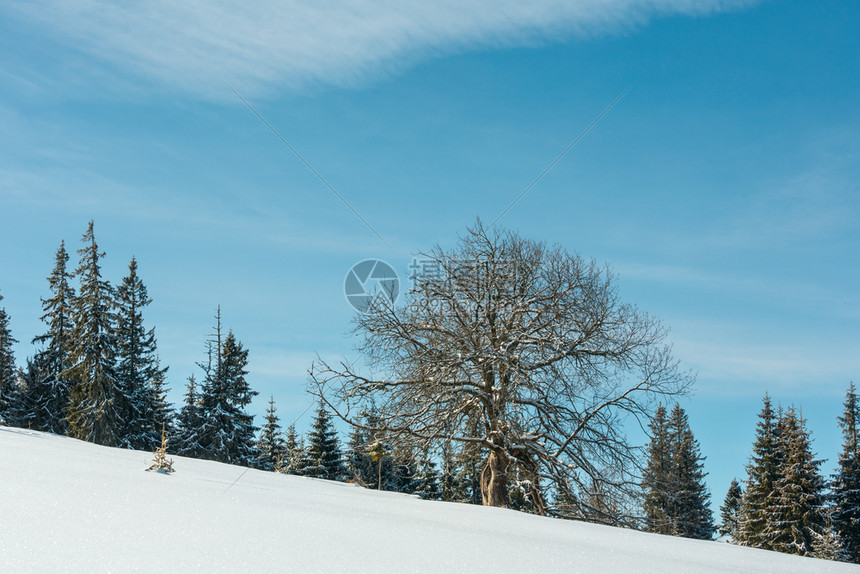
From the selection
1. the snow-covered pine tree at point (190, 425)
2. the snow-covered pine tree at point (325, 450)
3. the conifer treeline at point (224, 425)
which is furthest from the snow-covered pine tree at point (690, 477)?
the snow-covered pine tree at point (190, 425)

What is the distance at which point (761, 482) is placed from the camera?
1428 inches

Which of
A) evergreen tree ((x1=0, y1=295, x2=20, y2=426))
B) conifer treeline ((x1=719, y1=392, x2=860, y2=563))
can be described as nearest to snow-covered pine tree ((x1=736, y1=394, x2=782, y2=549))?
conifer treeline ((x1=719, y1=392, x2=860, y2=563))

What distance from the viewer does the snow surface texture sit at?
3.68 meters

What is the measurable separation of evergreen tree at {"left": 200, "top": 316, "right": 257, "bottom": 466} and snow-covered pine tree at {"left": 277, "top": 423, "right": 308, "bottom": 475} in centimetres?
241

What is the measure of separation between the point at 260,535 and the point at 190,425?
131ft

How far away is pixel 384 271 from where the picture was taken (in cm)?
1780

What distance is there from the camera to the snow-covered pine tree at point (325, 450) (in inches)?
1475

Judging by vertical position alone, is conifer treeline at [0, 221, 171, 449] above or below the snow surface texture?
above

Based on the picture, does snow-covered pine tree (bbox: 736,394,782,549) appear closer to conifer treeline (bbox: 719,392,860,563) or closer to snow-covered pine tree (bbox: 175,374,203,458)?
conifer treeline (bbox: 719,392,860,563)

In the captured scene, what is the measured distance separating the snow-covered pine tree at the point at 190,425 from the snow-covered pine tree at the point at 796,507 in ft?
109

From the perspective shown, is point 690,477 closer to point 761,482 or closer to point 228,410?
point 761,482

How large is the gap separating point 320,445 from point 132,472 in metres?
32.9

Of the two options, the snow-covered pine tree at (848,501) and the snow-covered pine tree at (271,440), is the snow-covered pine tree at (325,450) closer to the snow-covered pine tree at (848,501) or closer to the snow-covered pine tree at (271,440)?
the snow-covered pine tree at (271,440)

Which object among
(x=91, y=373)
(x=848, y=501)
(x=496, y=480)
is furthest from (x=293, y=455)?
(x=848, y=501)
